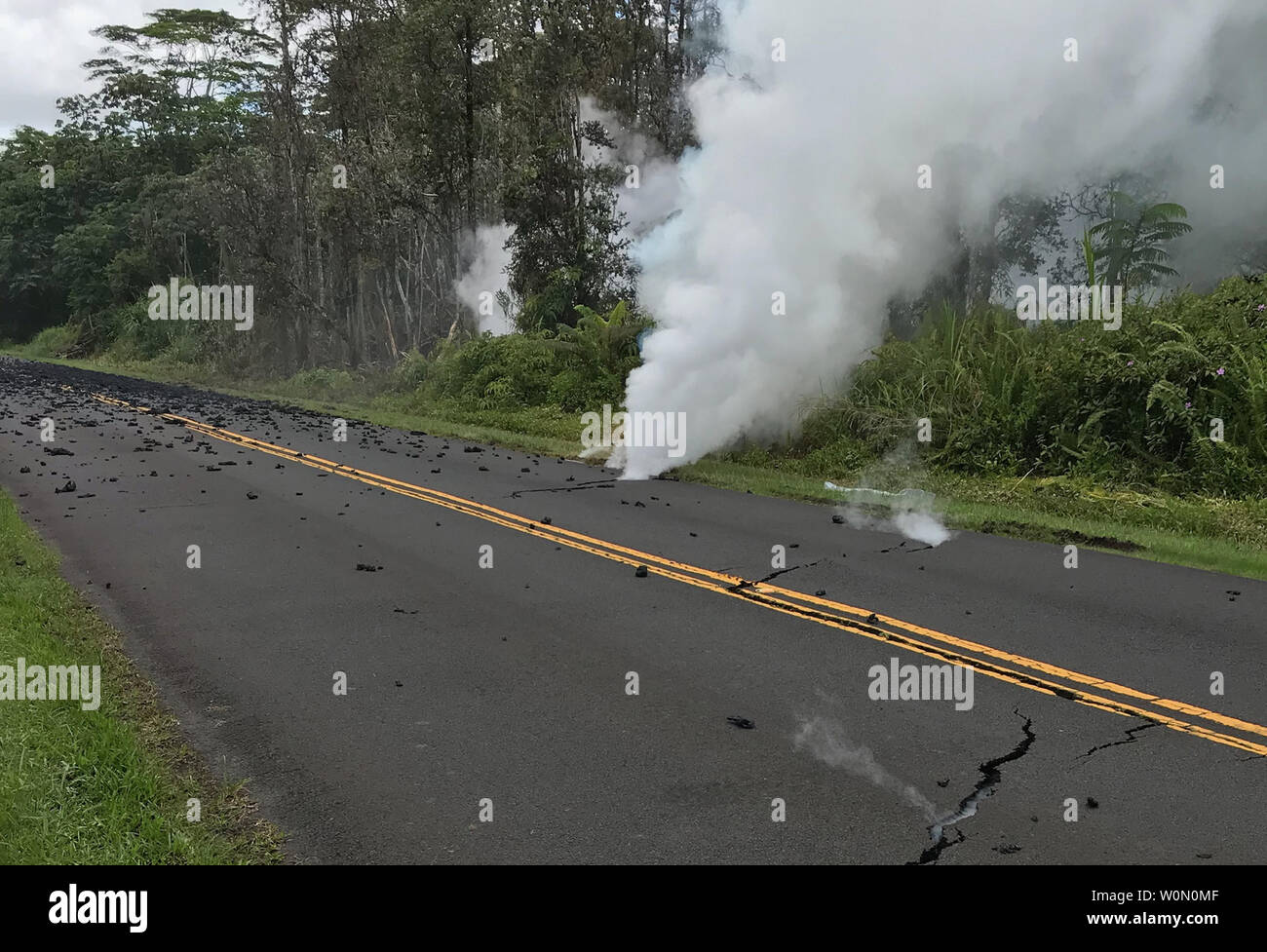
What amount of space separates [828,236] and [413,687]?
31.8 ft

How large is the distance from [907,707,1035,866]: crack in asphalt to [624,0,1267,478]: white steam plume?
8720 mm

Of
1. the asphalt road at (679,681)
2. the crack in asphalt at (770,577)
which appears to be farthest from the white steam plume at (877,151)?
the crack in asphalt at (770,577)

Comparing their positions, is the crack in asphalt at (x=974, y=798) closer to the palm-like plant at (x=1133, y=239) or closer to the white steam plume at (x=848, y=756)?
the white steam plume at (x=848, y=756)

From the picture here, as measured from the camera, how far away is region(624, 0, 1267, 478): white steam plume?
13.0 meters

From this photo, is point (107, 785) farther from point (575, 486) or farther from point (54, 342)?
point (54, 342)

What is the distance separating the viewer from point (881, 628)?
6.99 meters

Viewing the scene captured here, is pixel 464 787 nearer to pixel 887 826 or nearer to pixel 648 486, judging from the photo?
pixel 887 826

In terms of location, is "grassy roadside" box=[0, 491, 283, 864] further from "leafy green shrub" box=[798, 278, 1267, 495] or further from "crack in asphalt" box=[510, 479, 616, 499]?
"leafy green shrub" box=[798, 278, 1267, 495]

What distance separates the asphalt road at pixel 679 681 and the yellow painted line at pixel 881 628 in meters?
0.03

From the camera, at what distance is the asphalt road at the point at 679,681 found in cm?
438

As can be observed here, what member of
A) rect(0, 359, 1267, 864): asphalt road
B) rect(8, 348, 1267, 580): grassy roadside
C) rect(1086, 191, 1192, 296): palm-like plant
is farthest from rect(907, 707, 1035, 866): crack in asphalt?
rect(1086, 191, 1192, 296): palm-like plant

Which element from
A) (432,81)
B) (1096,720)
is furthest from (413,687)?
(432,81)

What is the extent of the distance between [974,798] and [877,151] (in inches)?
430

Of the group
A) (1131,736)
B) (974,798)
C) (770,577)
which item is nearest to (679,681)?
(974,798)
